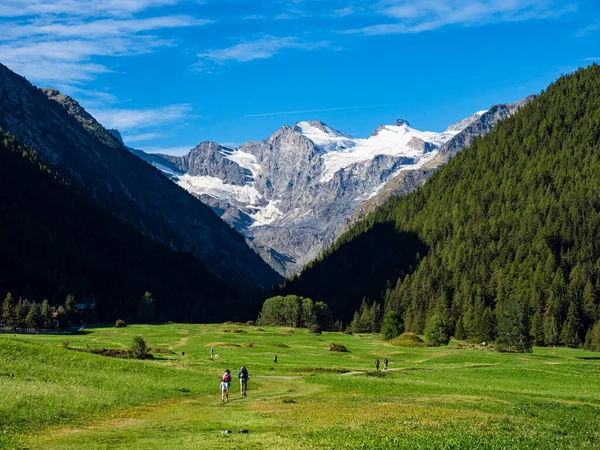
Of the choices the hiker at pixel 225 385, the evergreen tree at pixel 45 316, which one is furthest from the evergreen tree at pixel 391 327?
the hiker at pixel 225 385

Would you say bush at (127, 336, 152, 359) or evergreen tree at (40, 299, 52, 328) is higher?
bush at (127, 336, 152, 359)

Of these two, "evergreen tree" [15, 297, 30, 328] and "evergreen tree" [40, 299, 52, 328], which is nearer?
"evergreen tree" [15, 297, 30, 328]

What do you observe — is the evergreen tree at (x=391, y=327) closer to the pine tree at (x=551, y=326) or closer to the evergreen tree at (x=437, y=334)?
the evergreen tree at (x=437, y=334)

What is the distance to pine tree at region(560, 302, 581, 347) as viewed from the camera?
17100 centimetres

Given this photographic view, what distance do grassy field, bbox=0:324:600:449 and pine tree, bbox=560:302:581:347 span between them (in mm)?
88770

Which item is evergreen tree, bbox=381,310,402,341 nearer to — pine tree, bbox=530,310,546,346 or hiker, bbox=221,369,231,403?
pine tree, bbox=530,310,546,346

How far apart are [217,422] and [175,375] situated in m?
26.1

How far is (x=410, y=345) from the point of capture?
13925 centimetres

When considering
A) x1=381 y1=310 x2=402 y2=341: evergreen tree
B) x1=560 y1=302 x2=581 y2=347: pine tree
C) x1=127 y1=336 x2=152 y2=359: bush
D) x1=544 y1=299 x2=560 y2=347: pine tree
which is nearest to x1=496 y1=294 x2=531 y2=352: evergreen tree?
x1=381 y1=310 x2=402 y2=341: evergreen tree

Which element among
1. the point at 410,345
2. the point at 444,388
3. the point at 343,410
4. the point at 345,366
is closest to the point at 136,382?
the point at 343,410

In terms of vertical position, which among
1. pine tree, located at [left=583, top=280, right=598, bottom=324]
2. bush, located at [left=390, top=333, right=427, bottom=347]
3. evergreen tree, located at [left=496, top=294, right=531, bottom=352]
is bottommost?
bush, located at [left=390, top=333, right=427, bottom=347]

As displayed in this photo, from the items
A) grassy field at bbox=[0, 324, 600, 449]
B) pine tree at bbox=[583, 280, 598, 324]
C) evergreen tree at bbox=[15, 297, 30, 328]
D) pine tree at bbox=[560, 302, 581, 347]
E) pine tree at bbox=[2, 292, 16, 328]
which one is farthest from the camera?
pine tree at bbox=[583, 280, 598, 324]

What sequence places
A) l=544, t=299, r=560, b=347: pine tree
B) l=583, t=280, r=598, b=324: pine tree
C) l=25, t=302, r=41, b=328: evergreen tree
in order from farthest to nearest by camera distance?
l=583, t=280, r=598, b=324: pine tree
l=25, t=302, r=41, b=328: evergreen tree
l=544, t=299, r=560, b=347: pine tree

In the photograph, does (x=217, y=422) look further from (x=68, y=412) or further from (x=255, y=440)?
(x=68, y=412)
